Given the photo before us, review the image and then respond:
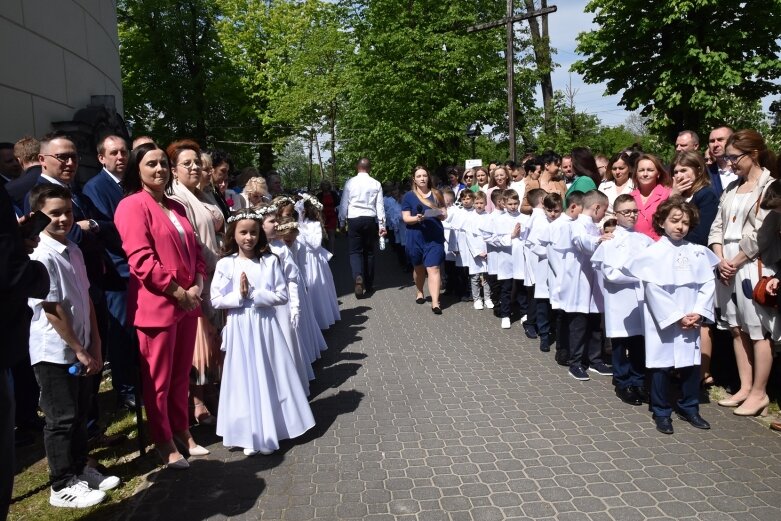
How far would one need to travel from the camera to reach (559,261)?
6.97 m

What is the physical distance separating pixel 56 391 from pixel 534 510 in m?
2.95

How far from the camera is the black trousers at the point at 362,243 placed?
11422 millimetres

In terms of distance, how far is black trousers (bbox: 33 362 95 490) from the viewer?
402 cm

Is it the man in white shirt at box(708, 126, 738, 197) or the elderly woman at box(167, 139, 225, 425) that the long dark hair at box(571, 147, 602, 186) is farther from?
the elderly woman at box(167, 139, 225, 425)

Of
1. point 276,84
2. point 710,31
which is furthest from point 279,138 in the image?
point 710,31

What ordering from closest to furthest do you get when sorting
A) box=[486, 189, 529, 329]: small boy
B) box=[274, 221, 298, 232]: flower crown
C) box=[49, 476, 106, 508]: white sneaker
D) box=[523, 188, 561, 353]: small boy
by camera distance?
box=[49, 476, 106, 508]: white sneaker, box=[274, 221, 298, 232]: flower crown, box=[523, 188, 561, 353]: small boy, box=[486, 189, 529, 329]: small boy

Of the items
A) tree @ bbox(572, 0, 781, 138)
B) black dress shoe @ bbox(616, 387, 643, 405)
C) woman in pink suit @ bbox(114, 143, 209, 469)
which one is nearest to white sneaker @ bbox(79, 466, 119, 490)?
woman in pink suit @ bbox(114, 143, 209, 469)

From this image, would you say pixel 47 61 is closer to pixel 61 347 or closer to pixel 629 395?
pixel 61 347

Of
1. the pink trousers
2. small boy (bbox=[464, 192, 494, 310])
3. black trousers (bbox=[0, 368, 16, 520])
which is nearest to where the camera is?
black trousers (bbox=[0, 368, 16, 520])

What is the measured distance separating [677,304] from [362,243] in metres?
7.10

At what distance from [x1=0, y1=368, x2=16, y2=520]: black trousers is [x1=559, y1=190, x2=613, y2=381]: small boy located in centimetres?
490

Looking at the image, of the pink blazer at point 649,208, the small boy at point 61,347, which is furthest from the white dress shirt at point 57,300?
the pink blazer at point 649,208

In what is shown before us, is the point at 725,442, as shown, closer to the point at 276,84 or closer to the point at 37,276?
the point at 37,276

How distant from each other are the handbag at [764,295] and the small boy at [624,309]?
2.92 ft
